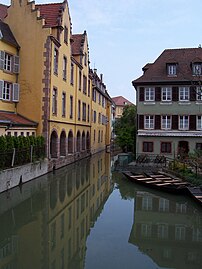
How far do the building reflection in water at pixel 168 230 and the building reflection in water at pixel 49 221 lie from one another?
5.84 ft

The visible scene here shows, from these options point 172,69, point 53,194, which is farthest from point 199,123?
point 53,194

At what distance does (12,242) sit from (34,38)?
18644 millimetres

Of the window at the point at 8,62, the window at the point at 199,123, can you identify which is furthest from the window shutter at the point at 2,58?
the window at the point at 199,123

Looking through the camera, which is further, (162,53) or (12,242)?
(162,53)

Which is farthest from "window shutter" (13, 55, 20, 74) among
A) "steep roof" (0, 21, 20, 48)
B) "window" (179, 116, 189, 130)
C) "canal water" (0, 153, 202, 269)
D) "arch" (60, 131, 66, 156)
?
"window" (179, 116, 189, 130)

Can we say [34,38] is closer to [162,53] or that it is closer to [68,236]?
[162,53]

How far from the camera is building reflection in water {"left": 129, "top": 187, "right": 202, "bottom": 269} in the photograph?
8587mm

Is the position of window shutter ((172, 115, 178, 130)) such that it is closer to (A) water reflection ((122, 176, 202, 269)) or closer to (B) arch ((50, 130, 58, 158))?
(B) arch ((50, 130, 58, 158))

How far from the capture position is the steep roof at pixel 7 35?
23356mm

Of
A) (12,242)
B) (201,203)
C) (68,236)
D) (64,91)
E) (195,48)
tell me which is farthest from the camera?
(195,48)

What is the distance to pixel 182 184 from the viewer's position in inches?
683

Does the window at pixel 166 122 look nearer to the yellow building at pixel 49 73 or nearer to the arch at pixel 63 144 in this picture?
the yellow building at pixel 49 73

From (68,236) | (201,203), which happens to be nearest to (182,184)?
(201,203)

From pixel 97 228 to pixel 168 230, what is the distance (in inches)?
96.1
